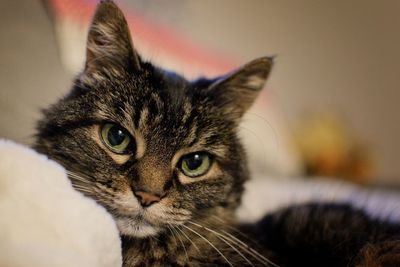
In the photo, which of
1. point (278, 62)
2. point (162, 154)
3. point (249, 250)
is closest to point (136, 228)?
point (162, 154)

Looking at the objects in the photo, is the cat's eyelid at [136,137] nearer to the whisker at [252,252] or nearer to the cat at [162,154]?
the cat at [162,154]

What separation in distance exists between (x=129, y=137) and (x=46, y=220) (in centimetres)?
20

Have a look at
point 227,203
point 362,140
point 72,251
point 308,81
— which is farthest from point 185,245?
point 362,140

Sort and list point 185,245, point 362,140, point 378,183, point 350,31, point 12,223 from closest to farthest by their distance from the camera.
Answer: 1. point 12,223
2. point 185,245
3. point 350,31
4. point 362,140
5. point 378,183

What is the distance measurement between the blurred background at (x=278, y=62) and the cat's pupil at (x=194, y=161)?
0.15 metres

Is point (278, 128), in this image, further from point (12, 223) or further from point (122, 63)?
point (12, 223)

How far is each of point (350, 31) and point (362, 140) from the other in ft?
1.58

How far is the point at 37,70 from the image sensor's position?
66 cm

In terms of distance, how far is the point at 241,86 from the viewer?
0.81m

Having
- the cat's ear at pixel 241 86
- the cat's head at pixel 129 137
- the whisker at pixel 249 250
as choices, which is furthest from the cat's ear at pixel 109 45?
the whisker at pixel 249 250

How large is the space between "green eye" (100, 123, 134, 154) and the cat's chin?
11 centimetres

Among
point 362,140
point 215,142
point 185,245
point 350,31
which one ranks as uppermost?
point 350,31

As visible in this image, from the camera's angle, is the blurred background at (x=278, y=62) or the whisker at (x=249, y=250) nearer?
the blurred background at (x=278, y=62)

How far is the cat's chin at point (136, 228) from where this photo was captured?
668 mm
